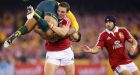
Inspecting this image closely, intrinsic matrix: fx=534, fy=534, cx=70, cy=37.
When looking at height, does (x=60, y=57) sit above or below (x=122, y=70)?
above

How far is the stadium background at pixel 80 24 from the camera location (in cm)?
2083

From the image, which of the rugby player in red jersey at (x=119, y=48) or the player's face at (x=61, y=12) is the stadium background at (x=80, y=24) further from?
the player's face at (x=61, y=12)

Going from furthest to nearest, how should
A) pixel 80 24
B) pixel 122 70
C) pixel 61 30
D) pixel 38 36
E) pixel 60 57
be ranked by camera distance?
pixel 80 24, pixel 38 36, pixel 122 70, pixel 60 57, pixel 61 30

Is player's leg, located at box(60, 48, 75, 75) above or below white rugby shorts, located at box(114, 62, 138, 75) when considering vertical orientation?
above

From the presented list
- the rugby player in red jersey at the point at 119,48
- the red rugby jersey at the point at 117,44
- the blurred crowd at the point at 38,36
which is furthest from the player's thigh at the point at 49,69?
the blurred crowd at the point at 38,36

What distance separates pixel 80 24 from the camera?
894 inches

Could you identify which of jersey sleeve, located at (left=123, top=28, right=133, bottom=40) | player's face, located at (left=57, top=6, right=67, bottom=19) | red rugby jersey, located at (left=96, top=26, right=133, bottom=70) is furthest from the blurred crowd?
player's face, located at (left=57, top=6, right=67, bottom=19)

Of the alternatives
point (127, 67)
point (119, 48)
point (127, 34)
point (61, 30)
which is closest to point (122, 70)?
point (127, 67)

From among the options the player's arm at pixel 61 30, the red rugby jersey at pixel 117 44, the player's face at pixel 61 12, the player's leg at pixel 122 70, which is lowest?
the player's leg at pixel 122 70

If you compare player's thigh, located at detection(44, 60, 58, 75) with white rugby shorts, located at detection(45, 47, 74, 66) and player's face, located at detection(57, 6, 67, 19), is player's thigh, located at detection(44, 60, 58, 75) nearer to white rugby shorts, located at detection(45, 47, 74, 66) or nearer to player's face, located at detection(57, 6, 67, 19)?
white rugby shorts, located at detection(45, 47, 74, 66)

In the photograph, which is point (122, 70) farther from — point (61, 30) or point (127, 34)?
point (61, 30)

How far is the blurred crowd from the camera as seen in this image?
68.3 feet

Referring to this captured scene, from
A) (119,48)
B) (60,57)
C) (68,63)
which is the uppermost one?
(119,48)

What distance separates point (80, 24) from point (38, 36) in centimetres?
214
